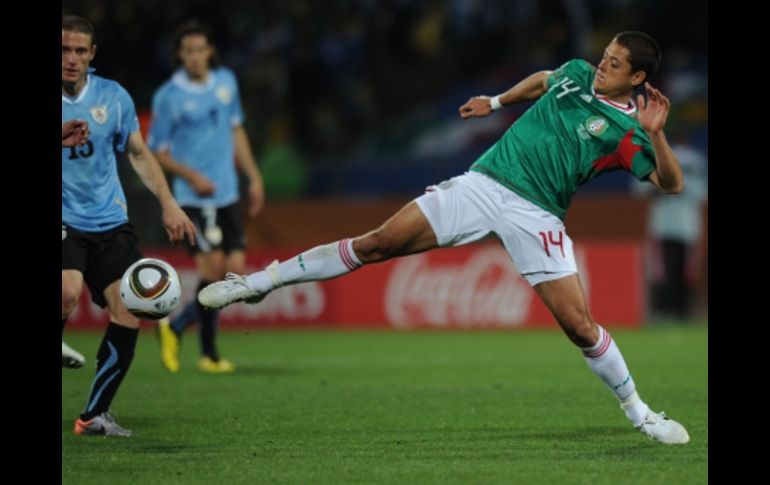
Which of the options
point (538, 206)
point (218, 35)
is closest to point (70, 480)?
point (538, 206)

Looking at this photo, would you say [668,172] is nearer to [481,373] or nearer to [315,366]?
[481,373]

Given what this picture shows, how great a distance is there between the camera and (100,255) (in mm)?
7988

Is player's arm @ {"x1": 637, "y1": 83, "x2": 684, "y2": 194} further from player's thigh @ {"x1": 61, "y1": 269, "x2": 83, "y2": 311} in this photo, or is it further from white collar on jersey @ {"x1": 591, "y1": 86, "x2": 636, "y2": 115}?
player's thigh @ {"x1": 61, "y1": 269, "x2": 83, "y2": 311}

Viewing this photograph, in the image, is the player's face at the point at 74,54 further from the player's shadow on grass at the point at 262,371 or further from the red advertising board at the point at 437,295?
the red advertising board at the point at 437,295

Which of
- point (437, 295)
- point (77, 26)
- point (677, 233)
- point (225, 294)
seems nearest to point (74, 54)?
point (77, 26)

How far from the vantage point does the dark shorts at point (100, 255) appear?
25.9ft

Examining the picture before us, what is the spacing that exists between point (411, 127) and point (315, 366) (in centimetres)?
991

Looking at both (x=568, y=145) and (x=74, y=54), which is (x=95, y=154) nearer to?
(x=74, y=54)

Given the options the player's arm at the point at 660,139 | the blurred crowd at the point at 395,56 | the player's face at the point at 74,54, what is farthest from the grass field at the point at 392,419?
the blurred crowd at the point at 395,56

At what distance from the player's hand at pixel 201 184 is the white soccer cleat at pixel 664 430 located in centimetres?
529

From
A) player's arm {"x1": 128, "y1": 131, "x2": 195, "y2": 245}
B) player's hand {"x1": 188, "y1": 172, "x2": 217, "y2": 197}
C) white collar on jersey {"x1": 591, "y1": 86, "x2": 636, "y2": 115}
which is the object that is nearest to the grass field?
player's arm {"x1": 128, "y1": 131, "x2": 195, "y2": 245}

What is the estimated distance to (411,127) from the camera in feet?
71.6

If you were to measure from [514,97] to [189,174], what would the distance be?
439cm

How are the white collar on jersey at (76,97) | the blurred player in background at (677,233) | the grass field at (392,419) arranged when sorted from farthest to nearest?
the blurred player in background at (677,233) → the white collar on jersey at (76,97) → the grass field at (392,419)
